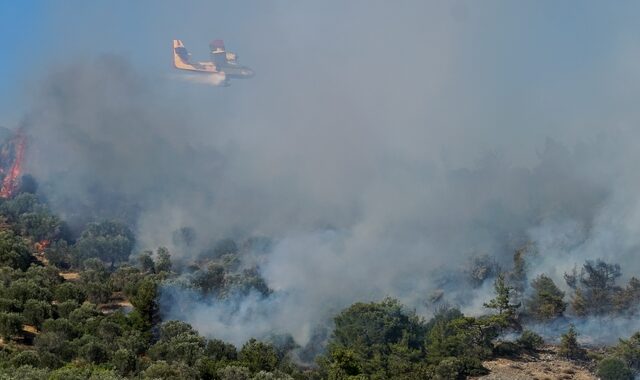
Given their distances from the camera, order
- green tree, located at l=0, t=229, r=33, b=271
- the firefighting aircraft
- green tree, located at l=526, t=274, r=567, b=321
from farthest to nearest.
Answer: the firefighting aircraft, green tree, located at l=0, t=229, r=33, b=271, green tree, located at l=526, t=274, r=567, b=321

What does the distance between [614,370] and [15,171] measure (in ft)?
284

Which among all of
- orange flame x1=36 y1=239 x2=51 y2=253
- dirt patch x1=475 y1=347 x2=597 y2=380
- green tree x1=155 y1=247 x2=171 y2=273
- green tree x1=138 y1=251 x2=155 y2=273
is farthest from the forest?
orange flame x1=36 y1=239 x2=51 y2=253

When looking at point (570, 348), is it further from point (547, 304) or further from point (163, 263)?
point (163, 263)

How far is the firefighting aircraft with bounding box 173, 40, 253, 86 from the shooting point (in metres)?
142

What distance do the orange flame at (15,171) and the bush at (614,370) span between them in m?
77.9

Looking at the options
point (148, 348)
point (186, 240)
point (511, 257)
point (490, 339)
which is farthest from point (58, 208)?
point (490, 339)

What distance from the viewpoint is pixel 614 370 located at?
46.1 meters

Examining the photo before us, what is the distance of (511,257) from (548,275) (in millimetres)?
5365

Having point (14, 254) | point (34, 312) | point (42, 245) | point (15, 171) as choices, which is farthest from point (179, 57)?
point (34, 312)

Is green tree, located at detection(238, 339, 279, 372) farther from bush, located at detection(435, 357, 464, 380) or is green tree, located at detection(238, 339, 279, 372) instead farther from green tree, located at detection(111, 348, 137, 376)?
bush, located at detection(435, 357, 464, 380)

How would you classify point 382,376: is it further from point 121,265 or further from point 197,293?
point 121,265

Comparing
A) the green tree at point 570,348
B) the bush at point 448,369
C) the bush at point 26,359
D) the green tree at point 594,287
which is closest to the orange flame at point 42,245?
the bush at point 26,359

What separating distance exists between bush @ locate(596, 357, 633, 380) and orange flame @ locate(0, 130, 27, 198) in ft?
256

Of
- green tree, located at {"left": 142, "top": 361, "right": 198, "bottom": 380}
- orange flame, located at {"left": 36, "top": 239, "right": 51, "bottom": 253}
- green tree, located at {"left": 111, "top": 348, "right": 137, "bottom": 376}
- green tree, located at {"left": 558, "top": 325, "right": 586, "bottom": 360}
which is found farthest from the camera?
orange flame, located at {"left": 36, "top": 239, "right": 51, "bottom": 253}
